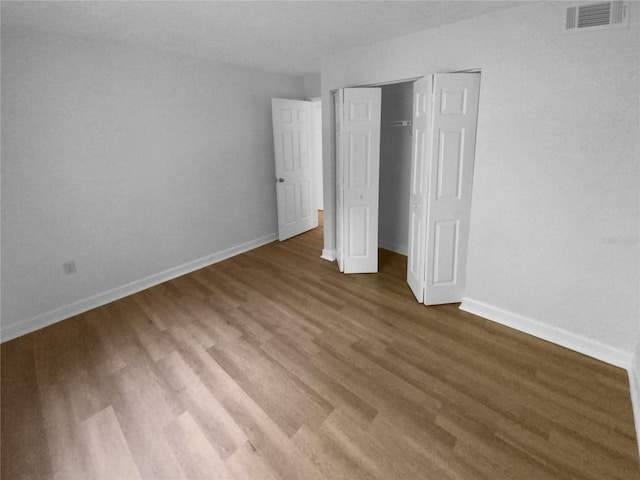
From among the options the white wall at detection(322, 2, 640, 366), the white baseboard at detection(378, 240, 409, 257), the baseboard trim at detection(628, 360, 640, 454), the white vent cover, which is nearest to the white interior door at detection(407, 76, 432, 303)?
the white wall at detection(322, 2, 640, 366)

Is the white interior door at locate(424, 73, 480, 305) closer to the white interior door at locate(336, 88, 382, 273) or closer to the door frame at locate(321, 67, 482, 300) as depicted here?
the white interior door at locate(336, 88, 382, 273)

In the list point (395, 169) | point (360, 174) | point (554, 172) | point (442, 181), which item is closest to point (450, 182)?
point (442, 181)

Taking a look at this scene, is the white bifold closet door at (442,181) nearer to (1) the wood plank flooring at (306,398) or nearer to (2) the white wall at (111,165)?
(1) the wood plank flooring at (306,398)

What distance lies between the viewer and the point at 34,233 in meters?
2.82

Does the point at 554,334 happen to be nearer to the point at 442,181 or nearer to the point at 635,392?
the point at 635,392

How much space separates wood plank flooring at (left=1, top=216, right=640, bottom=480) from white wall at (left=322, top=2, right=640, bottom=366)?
0.33 meters

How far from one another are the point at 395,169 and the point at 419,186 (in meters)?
1.41

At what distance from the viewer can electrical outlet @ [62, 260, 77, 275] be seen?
303 cm

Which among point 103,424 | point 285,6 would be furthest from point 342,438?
point 285,6

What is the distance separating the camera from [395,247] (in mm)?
4621

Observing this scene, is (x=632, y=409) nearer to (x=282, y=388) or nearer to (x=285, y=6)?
(x=282, y=388)

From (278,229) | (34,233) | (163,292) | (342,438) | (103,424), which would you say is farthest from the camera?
(278,229)

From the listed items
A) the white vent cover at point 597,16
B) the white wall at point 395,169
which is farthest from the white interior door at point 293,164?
the white vent cover at point 597,16

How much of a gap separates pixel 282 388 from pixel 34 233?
2652 mm
